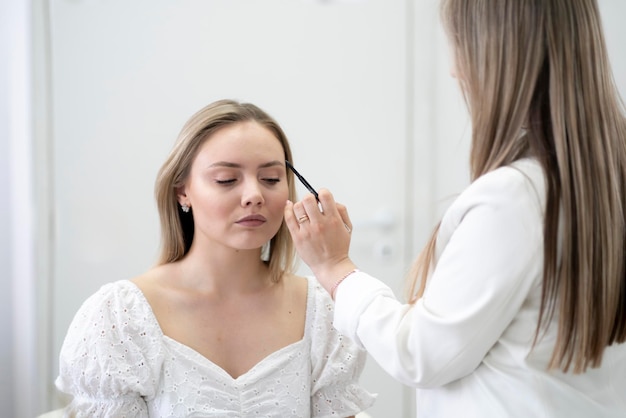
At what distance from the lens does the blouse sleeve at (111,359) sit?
1100 mm

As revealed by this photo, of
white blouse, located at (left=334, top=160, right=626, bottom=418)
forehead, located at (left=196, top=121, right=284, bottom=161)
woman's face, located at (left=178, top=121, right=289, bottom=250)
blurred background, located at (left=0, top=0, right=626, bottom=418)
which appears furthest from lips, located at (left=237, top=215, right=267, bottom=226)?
blurred background, located at (left=0, top=0, right=626, bottom=418)

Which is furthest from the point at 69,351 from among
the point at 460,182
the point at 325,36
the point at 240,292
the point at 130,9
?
the point at 460,182

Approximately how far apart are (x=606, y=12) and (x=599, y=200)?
1.32 m

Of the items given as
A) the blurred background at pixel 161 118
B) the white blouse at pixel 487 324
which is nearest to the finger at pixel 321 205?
the white blouse at pixel 487 324

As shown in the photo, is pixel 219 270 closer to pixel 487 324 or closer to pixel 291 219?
pixel 291 219

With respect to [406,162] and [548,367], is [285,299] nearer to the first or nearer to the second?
[548,367]

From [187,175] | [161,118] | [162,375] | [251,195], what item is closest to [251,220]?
[251,195]

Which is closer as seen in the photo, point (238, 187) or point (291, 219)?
point (291, 219)

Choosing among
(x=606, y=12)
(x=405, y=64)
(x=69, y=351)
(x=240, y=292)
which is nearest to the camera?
(x=69, y=351)

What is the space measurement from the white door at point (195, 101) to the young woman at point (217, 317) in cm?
71

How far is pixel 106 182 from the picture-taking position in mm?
1942

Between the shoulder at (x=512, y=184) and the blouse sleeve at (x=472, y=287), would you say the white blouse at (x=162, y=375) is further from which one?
the shoulder at (x=512, y=184)

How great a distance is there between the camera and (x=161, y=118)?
1.99 meters

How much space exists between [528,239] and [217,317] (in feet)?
2.10
